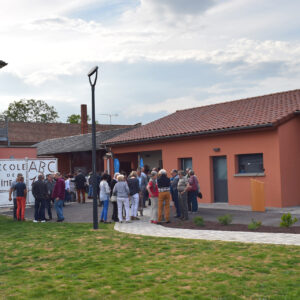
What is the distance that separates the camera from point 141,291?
6.44m

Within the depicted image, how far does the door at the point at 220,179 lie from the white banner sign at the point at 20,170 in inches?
332

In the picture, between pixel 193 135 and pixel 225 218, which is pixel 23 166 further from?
pixel 225 218

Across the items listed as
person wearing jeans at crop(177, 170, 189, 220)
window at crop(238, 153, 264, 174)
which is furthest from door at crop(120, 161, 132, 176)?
person wearing jeans at crop(177, 170, 189, 220)

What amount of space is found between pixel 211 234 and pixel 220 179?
376 inches

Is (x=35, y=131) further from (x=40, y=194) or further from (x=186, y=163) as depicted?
(x=40, y=194)

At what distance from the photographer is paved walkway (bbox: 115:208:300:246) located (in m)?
10.3

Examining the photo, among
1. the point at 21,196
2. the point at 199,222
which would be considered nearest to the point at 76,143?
the point at 21,196

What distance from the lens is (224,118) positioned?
2205 cm

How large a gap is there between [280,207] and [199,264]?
10939 millimetres

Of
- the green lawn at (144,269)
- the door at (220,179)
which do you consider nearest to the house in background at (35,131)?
the door at (220,179)

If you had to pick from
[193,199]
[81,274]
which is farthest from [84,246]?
[193,199]

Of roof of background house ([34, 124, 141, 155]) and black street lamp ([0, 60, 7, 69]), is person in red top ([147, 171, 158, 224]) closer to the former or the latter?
black street lamp ([0, 60, 7, 69])

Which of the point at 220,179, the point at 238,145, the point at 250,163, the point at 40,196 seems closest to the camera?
the point at 40,196

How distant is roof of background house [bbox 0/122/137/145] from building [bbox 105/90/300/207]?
3176 cm
